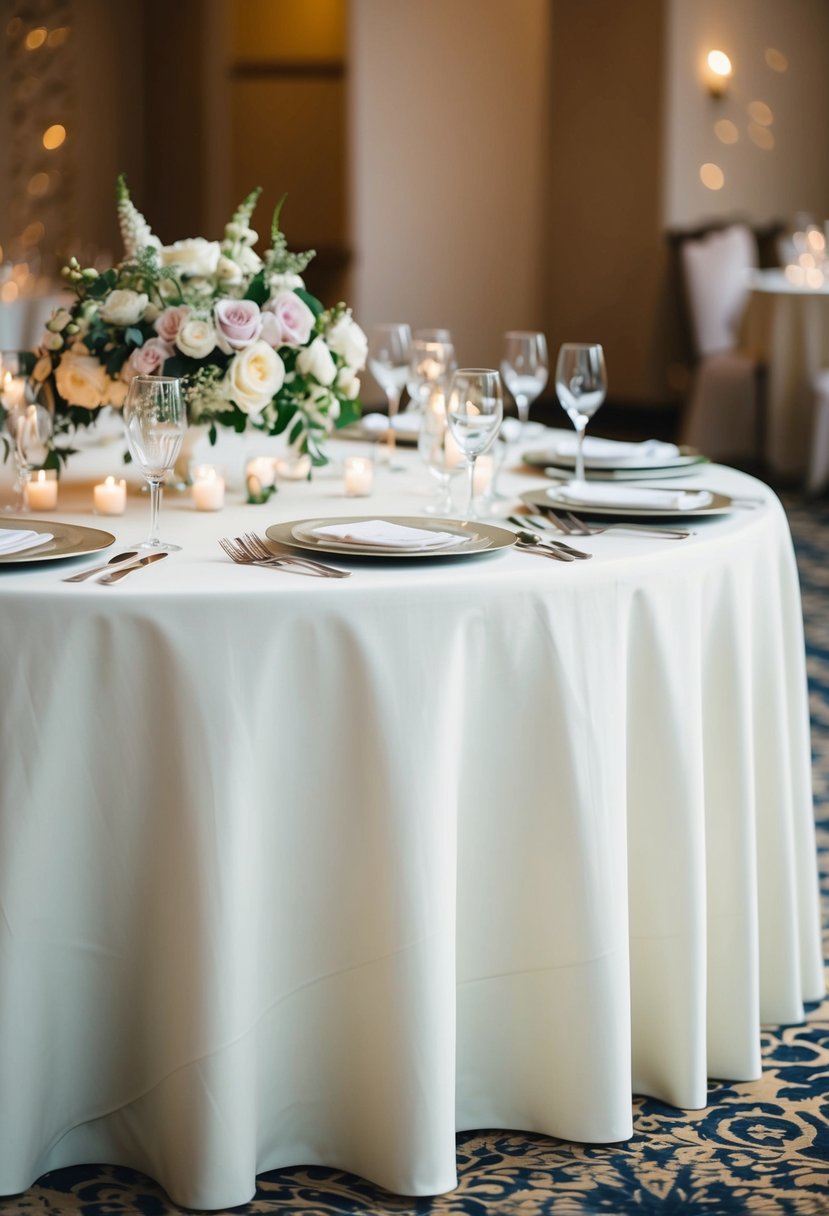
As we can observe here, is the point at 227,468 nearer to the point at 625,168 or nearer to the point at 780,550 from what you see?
the point at 780,550

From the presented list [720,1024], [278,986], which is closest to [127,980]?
[278,986]

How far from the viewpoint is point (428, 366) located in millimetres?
2584

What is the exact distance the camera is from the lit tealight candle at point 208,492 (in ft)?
7.19

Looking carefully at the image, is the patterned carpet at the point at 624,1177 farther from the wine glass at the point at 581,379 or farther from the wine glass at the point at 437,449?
the wine glass at the point at 581,379

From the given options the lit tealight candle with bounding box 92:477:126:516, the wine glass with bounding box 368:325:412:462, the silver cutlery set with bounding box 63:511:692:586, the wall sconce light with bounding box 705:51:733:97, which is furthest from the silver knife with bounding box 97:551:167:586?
the wall sconce light with bounding box 705:51:733:97

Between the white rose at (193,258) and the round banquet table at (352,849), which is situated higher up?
the white rose at (193,258)

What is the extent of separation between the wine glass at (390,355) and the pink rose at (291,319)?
0.36 meters

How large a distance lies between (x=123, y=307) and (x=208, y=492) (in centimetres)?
31

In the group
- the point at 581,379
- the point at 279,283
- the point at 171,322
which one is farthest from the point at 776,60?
the point at 171,322

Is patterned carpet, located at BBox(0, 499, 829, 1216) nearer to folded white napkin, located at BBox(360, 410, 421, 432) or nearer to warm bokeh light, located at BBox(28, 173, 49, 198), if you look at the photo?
folded white napkin, located at BBox(360, 410, 421, 432)

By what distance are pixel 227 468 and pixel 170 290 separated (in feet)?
1.50

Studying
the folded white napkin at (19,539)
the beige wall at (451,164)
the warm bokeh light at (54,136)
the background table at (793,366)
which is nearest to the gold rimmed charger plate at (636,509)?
the folded white napkin at (19,539)

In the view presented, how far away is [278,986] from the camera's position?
5.88 ft

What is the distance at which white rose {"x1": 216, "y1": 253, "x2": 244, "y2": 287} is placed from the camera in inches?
89.4
